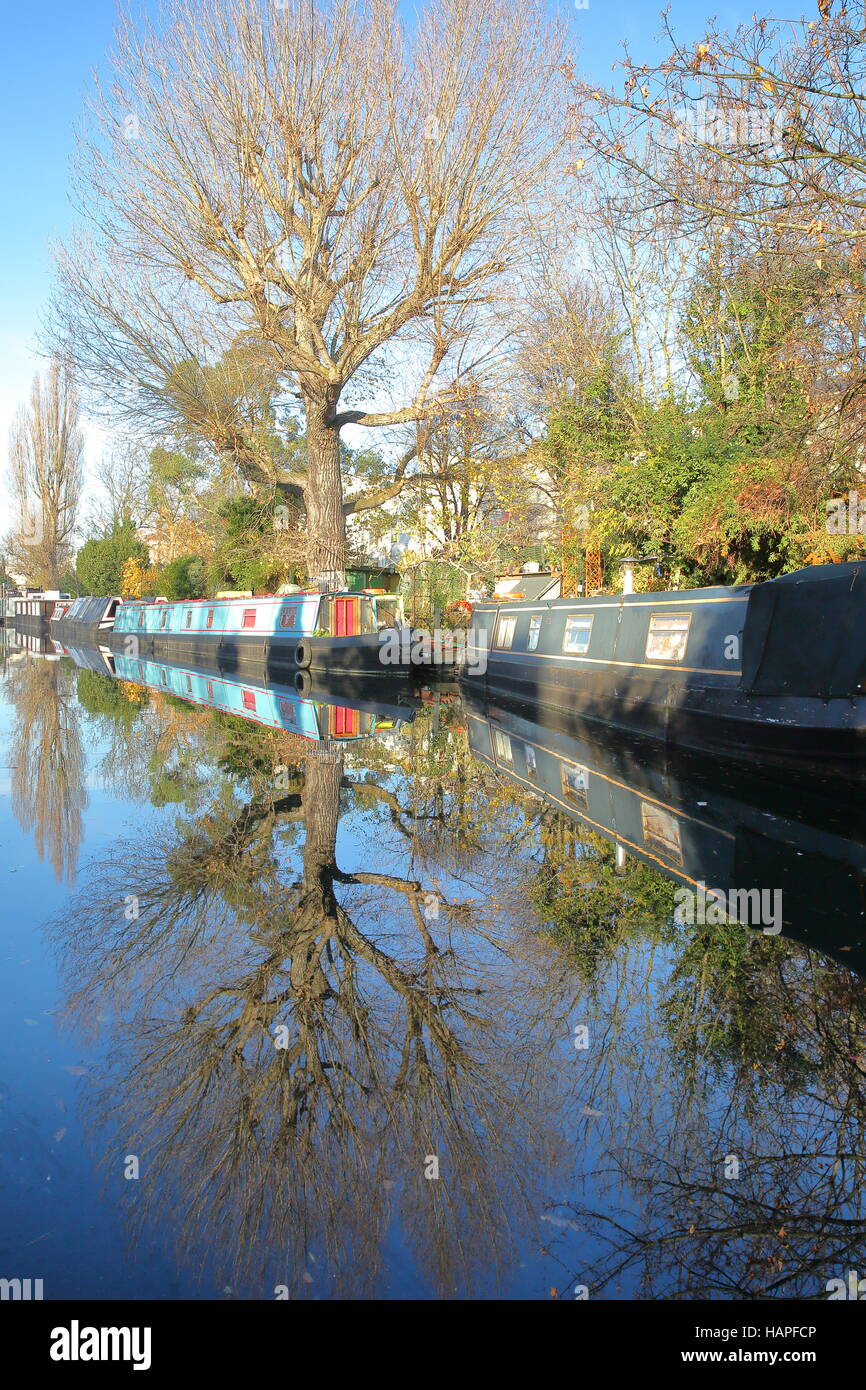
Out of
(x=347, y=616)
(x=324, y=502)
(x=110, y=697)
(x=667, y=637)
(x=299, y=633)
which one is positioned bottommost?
(x=110, y=697)

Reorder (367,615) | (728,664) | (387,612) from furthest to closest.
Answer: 1. (387,612)
2. (367,615)
3. (728,664)

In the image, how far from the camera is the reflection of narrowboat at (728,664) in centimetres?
785

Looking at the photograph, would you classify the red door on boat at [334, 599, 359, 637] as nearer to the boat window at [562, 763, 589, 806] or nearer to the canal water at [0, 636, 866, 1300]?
the boat window at [562, 763, 589, 806]

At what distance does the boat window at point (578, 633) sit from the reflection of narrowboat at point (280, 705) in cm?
220

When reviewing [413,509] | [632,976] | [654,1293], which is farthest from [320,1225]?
[413,509]

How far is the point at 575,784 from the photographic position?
7.78 meters

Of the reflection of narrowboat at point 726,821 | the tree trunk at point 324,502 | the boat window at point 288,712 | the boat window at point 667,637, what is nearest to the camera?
the reflection of narrowboat at point 726,821

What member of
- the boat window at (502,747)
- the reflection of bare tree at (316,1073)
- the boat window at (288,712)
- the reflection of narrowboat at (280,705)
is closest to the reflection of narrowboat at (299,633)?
the reflection of narrowboat at (280,705)

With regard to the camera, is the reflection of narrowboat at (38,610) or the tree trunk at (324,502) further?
the reflection of narrowboat at (38,610)

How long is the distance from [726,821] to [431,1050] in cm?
386

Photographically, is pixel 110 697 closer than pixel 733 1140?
No

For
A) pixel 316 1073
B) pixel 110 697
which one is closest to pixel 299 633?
pixel 110 697

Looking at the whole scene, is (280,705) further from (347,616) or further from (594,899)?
(594,899)

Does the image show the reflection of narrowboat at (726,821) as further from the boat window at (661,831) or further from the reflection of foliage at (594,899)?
the reflection of foliage at (594,899)
